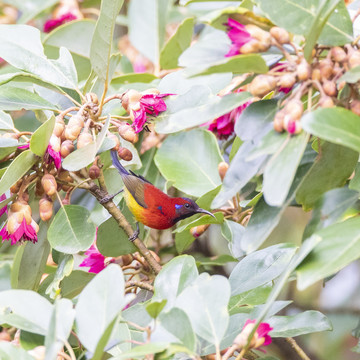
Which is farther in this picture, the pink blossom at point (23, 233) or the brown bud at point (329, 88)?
the pink blossom at point (23, 233)

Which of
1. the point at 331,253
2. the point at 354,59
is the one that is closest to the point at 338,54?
the point at 354,59

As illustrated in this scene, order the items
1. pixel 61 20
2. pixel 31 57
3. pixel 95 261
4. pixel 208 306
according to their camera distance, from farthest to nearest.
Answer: pixel 61 20, pixel 95 261, pixel 31 57, pixel 208 306

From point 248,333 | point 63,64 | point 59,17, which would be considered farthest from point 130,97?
point 59,17

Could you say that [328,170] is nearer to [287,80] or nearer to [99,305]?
Result: [287,80]

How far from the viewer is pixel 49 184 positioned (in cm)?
103

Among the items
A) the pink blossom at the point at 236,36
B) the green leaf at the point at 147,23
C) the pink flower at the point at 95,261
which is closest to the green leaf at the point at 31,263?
the pink flower at the point at 95,261

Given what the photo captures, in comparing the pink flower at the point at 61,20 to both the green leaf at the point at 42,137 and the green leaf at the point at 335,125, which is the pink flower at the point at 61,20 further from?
the green leaf at the point at 335,125

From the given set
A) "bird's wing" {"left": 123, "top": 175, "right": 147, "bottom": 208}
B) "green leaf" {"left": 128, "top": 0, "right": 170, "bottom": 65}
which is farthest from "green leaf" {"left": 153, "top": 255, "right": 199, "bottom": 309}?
"green leaf" {"left": 128, "top": 0, "right": 170, "bottom": 65}

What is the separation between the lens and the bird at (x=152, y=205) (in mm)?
1339

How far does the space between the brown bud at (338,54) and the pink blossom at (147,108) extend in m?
0.37

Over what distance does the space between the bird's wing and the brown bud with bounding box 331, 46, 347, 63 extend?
23.2 inches

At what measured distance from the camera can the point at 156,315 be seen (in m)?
0.81

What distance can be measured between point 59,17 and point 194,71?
4.78 ft

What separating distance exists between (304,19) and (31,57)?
21.3 inches
